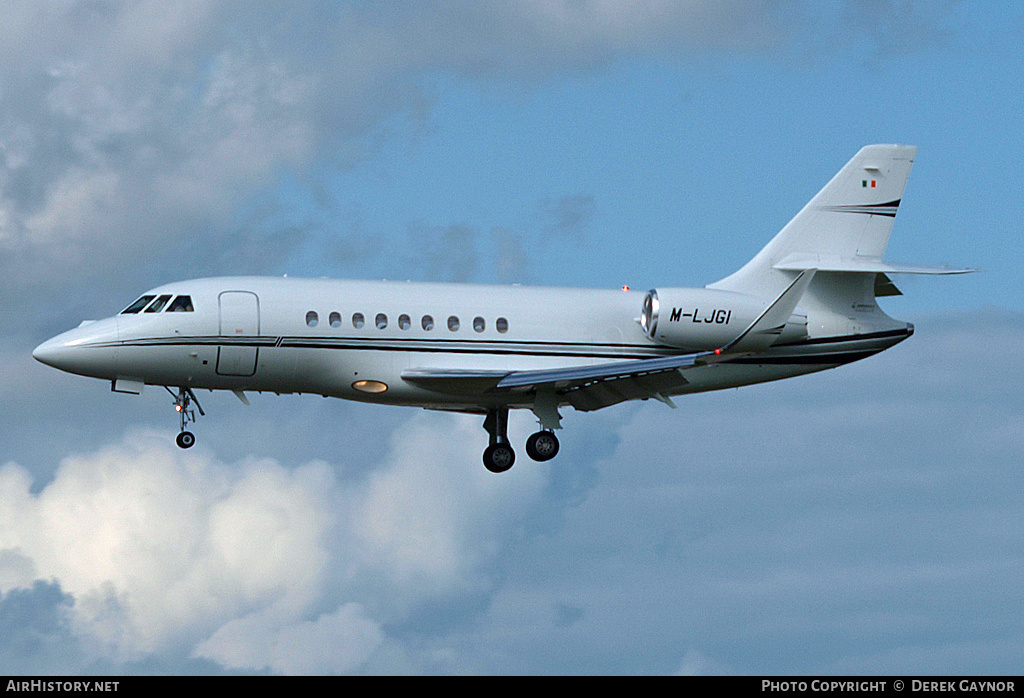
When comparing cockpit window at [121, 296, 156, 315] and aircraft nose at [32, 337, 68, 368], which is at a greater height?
cockpit window at [121, 296, 156, 315]

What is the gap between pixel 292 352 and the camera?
39219mm

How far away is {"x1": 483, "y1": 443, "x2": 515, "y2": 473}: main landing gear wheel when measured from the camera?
43.7 meters

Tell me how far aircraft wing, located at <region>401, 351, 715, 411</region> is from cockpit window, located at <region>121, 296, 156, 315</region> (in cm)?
673

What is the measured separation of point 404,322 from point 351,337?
146cm

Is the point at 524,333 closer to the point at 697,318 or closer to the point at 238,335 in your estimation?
the point at 697,318

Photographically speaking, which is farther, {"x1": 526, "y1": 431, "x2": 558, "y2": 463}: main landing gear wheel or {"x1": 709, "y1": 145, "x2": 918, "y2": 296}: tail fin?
{"x1": 709, "y1": 145, "x2": 918, "y2": 296}: tail fin

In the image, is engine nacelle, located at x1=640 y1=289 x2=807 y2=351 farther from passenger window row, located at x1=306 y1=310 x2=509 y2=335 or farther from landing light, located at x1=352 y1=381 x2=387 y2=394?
landing light, located at x1=352 y1=381 x2=387 y2=394

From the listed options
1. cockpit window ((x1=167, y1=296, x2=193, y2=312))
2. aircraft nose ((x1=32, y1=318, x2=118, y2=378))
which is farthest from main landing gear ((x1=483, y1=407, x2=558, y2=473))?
aircraft nose ((x1=32, y1=318, x2=118, y2=378))

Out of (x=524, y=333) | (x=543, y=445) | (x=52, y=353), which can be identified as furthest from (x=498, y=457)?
(x=52, y=353)

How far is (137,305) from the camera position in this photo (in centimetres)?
3956

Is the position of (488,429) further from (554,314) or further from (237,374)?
(237,374)
